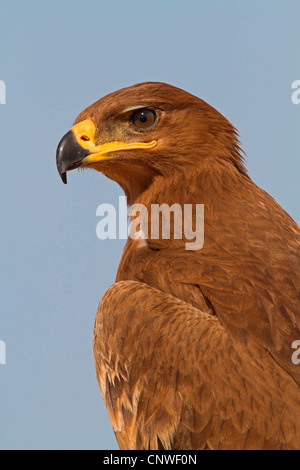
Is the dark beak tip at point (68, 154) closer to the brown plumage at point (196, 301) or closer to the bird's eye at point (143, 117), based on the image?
the brown plumage at point (196, 301)

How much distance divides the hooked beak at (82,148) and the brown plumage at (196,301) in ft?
0.05

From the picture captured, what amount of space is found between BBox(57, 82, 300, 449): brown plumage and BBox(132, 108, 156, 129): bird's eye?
31 millimetres

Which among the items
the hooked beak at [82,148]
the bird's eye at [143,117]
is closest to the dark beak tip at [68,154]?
the hooked beak at [82,148]

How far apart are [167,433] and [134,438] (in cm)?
32

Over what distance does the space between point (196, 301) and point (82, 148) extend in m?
1.29

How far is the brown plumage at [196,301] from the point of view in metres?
3.88

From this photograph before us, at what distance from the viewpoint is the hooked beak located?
489cm

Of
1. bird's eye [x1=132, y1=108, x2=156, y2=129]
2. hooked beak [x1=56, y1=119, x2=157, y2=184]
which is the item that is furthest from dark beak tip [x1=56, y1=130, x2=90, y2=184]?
bird's eye [x1=132, y1=108, x2=156, y2=129]

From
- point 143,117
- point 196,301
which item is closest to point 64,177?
point 143,117

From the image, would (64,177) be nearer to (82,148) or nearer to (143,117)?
(82,148)

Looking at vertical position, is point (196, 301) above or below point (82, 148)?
below

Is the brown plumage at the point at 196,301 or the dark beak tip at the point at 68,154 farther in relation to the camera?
the dark beak tip at the point at 68,154

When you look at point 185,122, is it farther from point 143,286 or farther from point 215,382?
point 215,382

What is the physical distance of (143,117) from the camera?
16.1ft
